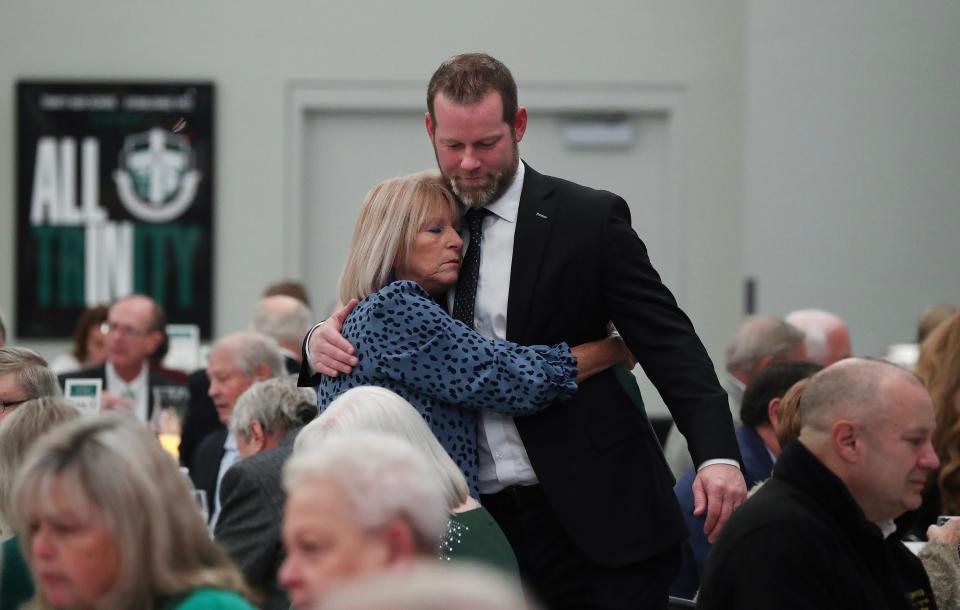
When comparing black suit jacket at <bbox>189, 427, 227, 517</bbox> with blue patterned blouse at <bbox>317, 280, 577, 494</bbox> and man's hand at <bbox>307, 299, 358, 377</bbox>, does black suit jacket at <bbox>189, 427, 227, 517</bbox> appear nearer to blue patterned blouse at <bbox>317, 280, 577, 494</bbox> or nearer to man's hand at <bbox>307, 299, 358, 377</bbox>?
man's hand at <bbox>307, 299, 358, 377</bbox>

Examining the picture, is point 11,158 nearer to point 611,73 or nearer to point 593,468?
point 611,73

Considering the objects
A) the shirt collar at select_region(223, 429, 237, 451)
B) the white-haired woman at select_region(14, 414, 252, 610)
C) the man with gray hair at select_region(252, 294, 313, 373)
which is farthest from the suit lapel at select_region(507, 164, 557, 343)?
the man with gray hair at select_region(252, 294, 313, 373)

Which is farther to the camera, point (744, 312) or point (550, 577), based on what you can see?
point (744, 312)

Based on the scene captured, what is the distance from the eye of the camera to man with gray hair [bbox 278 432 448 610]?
6.55ft

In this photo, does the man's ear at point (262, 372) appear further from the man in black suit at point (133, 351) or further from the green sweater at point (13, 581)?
the green sweater at point (13, 581)

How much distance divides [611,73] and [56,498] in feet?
25.9

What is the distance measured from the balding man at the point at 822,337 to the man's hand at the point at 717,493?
3949 millimetres

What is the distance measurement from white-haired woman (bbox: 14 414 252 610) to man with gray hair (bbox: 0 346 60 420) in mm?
1856

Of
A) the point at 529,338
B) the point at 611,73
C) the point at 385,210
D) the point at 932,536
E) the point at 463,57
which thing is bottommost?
the point at 932,536

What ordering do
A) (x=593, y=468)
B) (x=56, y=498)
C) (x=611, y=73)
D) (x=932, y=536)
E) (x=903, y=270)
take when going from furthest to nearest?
(x=611, y=73) → (x=903, y=270) → (x=932, y=536) → (x=593, y=468) → (x=56, y=498)

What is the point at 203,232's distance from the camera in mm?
9875

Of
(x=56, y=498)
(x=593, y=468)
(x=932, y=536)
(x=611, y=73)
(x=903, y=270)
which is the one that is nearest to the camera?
(x=56, y=498)

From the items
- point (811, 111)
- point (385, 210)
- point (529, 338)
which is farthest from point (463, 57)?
point (811, 111)

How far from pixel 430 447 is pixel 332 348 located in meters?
0.47
